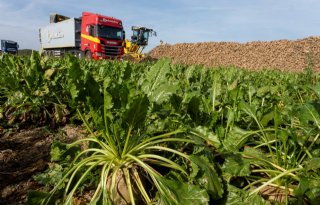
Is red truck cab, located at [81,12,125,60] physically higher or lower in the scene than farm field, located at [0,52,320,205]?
higher

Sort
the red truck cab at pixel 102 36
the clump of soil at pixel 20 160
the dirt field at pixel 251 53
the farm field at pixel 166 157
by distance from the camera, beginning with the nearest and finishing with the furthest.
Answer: the farm field at pixel 166 157, the clump of soil at pixel 20 160, the red truck cab at pixel 102 36, the dirt field at pixel 251 53

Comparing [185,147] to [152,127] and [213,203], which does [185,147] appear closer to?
[152,127]

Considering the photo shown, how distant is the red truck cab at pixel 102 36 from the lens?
22047mm

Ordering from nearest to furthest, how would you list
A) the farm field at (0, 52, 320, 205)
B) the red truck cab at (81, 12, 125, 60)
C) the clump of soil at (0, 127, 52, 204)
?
1. the farm field at (0, 52, 320, 205)
2. the clump of soil at (0, 127, 52, 204)
3. the red truck cab at (81, 12, 125, 60)

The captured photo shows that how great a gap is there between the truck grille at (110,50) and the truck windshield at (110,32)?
28.1 inches

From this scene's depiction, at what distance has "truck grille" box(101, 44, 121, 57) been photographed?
22.3 m

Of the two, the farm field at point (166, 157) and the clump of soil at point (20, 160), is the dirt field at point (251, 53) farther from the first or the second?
the farm field at point (166, 157)

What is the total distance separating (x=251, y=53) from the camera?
2866cm

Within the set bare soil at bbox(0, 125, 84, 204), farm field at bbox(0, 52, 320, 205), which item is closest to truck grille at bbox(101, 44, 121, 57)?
bare soil at bbox(0, 125, 84, 204)

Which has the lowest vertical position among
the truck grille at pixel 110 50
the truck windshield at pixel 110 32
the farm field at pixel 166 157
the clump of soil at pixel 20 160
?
the clump of soil at pixel 20 160

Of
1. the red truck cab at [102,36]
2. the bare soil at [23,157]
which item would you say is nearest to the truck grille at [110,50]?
the red truck cab at [102,36]

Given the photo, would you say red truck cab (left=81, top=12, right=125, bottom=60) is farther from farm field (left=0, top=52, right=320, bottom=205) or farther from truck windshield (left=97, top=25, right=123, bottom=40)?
farm field (left=0, top=52, right=320, bottom=205)

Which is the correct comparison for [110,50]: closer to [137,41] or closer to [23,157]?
[137,41]

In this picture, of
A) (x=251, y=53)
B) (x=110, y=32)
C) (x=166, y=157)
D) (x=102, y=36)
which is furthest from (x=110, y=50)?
(x=166, y=157)
